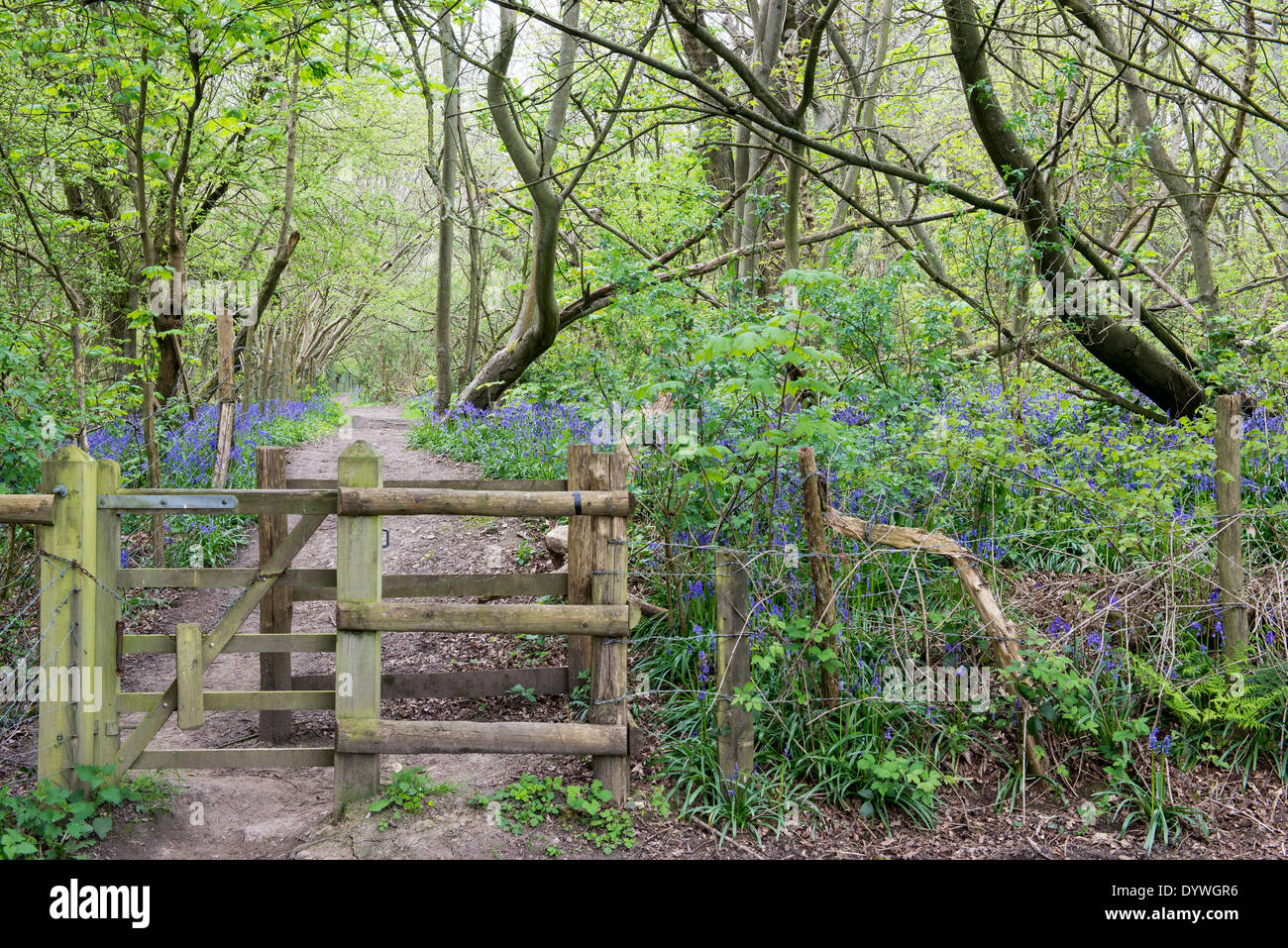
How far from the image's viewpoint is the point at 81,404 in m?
6.03

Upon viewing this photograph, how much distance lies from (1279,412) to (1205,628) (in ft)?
11.0

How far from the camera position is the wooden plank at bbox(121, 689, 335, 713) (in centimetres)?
372

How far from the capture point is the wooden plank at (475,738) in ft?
12.2

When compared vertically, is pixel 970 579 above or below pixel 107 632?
above

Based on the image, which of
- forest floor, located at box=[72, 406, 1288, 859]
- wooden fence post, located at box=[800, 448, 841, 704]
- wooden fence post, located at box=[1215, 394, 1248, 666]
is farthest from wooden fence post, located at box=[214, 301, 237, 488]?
wooden fence post, located at box=[1215, 394, 1248, 666]

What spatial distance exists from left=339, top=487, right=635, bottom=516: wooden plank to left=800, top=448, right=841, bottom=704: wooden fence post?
3.27ft

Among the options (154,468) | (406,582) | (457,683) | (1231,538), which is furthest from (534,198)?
(1231,538)

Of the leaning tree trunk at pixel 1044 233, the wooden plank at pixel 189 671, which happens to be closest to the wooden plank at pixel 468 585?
the wooden plank at pixel 189 671

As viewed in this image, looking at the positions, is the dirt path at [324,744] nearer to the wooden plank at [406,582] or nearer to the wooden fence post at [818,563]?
the wooden plank at [406,582]

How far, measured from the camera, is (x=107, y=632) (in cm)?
372

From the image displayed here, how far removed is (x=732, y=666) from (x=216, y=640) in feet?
7.49

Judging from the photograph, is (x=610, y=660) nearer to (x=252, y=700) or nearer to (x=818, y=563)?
(x=818, y=563)

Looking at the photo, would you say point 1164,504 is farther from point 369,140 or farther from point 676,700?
point 369,140

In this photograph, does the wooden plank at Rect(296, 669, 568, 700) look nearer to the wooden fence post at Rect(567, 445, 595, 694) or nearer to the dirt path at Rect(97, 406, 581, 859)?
the dirt path at Rect(97, 406, 581, 859)
